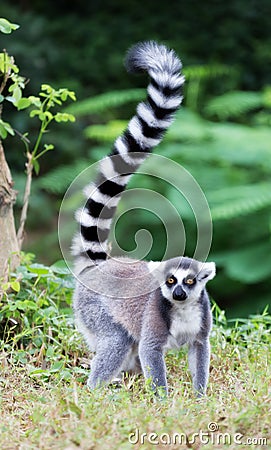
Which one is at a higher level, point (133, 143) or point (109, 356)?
point (133, 143)

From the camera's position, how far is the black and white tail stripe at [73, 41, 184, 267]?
163 inches

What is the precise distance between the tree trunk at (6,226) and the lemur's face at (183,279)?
4.21 feet

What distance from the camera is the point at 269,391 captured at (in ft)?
11.5

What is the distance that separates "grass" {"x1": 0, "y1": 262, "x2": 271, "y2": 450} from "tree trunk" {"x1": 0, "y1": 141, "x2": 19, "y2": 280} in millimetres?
114

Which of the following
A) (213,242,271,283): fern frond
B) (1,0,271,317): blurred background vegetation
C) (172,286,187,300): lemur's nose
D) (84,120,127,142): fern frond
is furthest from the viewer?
(84,120,127,142): fern frond

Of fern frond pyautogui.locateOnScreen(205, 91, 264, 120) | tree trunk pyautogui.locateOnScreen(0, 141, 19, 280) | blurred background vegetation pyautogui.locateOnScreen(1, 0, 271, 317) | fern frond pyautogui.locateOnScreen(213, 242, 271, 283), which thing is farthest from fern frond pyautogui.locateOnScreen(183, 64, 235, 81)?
tree trunk pyautogui.locateOnScreen(0, 141, 19, 280)

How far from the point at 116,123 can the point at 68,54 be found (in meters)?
2.11

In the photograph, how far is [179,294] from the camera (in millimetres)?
3885

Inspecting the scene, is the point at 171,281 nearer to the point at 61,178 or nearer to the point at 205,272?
the point at 205,272

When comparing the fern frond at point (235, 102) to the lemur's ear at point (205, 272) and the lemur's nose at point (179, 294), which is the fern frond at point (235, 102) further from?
the lemur's nose at point (179, 294)

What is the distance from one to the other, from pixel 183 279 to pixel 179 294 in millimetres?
97

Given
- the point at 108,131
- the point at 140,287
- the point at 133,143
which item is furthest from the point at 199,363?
the point at 108,131

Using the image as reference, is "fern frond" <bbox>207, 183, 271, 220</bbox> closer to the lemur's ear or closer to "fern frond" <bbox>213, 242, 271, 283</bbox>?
"fern frond" <bbox>213, 242, 271, 283</bbox>

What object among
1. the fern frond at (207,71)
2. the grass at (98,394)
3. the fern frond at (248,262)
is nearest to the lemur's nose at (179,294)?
the grass at (98,394)
